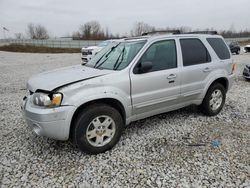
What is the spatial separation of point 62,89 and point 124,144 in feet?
4.43

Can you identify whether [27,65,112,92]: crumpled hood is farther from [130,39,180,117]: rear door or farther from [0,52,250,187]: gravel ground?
[0,52,250,187]: gravel ground

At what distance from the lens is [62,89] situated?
8.47 ft

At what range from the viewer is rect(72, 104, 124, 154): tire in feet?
8.92

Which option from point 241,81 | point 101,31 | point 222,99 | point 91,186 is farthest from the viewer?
point 101,31

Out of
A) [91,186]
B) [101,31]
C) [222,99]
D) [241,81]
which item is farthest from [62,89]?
[101,31]

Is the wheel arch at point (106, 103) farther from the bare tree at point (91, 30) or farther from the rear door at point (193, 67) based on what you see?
the bare tree at point (91, 30)

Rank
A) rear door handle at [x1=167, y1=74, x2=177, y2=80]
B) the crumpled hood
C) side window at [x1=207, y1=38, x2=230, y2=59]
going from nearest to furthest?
the crumpled hood → rear door handle at [x1=167, y1=74, x2=177, y2=80] → side window at [x1=207, y1=38, x2=230, y2=59]

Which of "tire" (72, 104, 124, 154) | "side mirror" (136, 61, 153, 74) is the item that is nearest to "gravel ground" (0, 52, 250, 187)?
"tire" (72, 104, 124, 154)

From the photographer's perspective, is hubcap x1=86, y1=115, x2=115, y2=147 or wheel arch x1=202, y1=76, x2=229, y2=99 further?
wheel arch x1=202, y1=76, x2=229, y2=99

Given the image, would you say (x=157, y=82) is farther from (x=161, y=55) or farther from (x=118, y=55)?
(x=118, y=55)

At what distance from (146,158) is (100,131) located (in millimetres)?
770

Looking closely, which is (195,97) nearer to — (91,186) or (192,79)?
(192,79)

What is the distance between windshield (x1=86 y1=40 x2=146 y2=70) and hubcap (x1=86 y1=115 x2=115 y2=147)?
83 cm

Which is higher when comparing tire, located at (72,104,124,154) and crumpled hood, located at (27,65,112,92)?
crumpled hood, located at (27,65,112,92)
